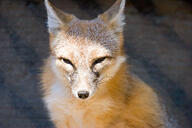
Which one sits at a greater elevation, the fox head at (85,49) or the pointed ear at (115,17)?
the pointed ear at (115,17)

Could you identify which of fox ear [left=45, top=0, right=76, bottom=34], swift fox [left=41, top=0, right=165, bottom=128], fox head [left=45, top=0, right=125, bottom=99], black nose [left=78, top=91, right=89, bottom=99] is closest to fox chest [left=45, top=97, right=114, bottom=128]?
swift fox [left=41, top=0, right=165, bottom=128]

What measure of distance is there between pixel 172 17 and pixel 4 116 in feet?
7.22

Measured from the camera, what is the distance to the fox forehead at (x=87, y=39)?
8.95 ft

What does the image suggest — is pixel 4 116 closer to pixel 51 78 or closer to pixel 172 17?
pixel 51 78

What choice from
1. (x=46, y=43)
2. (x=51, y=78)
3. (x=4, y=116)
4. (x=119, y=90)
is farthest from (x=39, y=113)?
(x=119, y=90)

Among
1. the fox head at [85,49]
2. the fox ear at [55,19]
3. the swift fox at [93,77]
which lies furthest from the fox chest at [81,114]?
the fox ear at [55,19]

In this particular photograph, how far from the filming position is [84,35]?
2.80m

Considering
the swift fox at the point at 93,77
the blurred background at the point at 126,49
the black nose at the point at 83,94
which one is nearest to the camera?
the black nose at the point at 83,94

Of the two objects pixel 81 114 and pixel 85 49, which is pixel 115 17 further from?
pixel 81 114

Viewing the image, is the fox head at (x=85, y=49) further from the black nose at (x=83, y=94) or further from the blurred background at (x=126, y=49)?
the blurred background at (x=126, y=49)

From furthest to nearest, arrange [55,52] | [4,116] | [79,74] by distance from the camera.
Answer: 1. [4,116]
2. [55,52]
3. [79,74]

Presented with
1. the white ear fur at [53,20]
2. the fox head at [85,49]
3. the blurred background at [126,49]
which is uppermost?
the white ear fur at [53,20]

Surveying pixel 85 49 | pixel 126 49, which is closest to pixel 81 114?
pixel 85 49

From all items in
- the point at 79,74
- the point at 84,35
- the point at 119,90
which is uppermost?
the point at 84,35
